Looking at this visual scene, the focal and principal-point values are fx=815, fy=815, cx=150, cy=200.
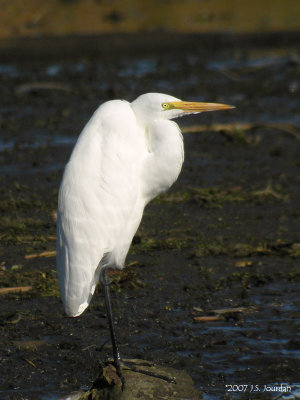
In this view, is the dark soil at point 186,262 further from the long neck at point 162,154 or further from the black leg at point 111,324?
the long neck at point 162,154

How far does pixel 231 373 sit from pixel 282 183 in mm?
4262

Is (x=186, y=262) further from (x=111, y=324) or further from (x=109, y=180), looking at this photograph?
(x=109, y=180)

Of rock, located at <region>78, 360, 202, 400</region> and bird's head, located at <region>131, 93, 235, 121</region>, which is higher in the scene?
bird's head, located at <region>131, 93, 235, 121</region>

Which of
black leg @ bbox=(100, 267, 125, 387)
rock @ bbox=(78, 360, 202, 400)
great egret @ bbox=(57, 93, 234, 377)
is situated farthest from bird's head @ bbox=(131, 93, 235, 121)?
rock @ bbox=(78, 360, 202, 400)

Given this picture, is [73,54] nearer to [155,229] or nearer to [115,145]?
[155,229]

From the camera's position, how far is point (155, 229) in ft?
24.8

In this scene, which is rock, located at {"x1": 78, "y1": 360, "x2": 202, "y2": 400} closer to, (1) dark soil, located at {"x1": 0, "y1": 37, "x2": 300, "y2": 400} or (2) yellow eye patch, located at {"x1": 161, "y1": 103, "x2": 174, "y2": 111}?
(1) dark soil, located at {"x1": 0, "y1": 37, "x2": 300, "y2": 400}

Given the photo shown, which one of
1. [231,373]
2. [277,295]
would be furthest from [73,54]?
[231,373]

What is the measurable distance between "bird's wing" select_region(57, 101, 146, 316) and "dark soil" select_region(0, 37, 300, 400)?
0.71 metres

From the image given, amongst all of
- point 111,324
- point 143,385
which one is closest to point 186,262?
point 111,324

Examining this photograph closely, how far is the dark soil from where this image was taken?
5.07m

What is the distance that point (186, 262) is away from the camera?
6719mm

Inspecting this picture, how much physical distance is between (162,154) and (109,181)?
1.20 feet

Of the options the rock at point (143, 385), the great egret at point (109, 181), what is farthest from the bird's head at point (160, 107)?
the rock at point (143, 385)
